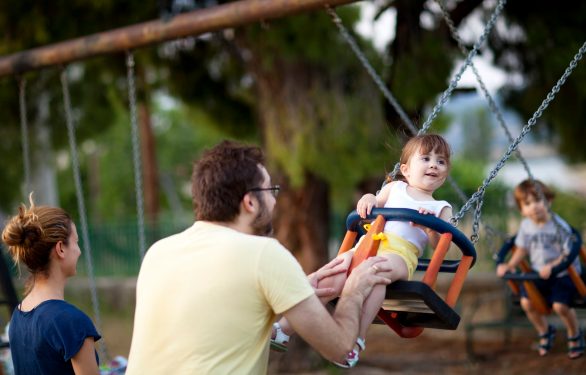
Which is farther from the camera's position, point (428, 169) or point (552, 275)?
point (552, 275)

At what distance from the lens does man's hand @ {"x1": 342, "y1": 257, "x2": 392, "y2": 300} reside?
2.85 m

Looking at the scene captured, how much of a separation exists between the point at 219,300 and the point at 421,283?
2.80 feet

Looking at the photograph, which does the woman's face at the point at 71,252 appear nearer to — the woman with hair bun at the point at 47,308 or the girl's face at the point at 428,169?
the woman with hair bun at the point at 47,308

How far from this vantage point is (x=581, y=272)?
16.6 ft

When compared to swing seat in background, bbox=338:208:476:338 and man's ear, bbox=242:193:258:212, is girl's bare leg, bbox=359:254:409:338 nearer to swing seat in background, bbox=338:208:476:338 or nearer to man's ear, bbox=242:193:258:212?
swing seat in background, bbox=338:208:476:338

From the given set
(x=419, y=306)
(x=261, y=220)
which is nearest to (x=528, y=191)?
(x=419, y=306)

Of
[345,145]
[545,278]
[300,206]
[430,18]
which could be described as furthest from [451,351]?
[545,278]

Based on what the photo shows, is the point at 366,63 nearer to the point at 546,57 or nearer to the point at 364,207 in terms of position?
the point at 364,207

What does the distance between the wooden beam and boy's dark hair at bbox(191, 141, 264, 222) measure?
2.01 meters

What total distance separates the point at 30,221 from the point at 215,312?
3.16ft

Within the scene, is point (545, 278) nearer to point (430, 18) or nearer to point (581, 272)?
point (581, 272)

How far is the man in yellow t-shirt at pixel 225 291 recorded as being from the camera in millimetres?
2469

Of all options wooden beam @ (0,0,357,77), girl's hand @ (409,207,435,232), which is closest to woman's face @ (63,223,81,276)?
girl's hand @ (409,207,435,232)

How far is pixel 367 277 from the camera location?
2939mm
